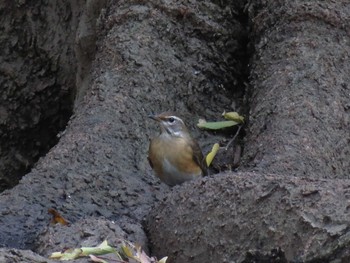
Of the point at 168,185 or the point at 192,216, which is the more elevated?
the point at 192,216

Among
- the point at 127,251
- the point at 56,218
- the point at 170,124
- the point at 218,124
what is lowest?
the point at 218,124

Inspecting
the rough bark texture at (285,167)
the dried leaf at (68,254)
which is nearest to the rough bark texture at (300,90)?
the rough bark texture at (285,167)

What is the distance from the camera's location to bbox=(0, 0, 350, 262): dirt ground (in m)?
6.52

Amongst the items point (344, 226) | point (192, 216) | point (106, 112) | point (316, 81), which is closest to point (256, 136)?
point (316, 81)

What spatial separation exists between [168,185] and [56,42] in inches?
136

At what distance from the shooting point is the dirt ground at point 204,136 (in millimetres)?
6523

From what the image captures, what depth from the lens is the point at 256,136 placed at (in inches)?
346

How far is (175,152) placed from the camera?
376 inches

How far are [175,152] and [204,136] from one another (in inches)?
16.4

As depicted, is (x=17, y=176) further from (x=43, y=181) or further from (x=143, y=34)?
(x=43, y=181)

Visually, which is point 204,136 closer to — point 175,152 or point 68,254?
point 175,152

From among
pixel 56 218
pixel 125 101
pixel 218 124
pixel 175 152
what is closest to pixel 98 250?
pixel 56 218

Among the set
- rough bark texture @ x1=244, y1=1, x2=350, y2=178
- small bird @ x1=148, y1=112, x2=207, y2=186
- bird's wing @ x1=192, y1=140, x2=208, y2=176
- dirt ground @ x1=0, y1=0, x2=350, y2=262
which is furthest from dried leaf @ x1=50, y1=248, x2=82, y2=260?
bird's wing @ x1=192, y1=140, x2=208, y2=176

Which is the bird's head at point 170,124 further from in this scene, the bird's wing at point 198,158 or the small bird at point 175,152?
the bird's wing at point 198,158
